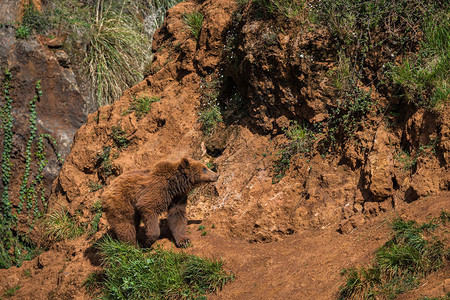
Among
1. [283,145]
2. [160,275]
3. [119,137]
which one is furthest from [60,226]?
[283,145]

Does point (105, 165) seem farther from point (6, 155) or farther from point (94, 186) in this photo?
point (6, 155)

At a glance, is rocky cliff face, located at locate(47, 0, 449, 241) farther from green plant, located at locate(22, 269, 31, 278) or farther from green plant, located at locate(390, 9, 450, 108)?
green plant, located at locate(22, 269, 31, 278)

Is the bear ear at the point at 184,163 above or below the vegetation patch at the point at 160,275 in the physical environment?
above

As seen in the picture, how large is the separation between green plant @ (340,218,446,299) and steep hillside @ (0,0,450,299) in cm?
15

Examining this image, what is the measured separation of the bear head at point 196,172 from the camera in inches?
278

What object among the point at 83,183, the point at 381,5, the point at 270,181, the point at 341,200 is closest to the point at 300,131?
the point at 270,181

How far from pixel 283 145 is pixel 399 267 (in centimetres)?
298

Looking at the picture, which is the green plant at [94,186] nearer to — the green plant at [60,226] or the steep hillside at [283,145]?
the steep hillside at [283,145]

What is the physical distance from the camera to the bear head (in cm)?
705

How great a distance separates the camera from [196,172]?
7109 mm

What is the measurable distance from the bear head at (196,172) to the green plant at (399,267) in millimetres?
2815

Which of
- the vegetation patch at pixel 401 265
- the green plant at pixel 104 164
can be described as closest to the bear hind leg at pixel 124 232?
the green plant at pixel 104 164

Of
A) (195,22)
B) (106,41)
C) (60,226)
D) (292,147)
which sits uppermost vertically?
(195,22)

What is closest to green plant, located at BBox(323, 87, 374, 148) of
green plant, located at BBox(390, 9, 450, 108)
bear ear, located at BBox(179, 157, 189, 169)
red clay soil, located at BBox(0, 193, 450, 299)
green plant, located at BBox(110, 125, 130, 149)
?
green plant, located at BBox(390, 9, 450, 108)
